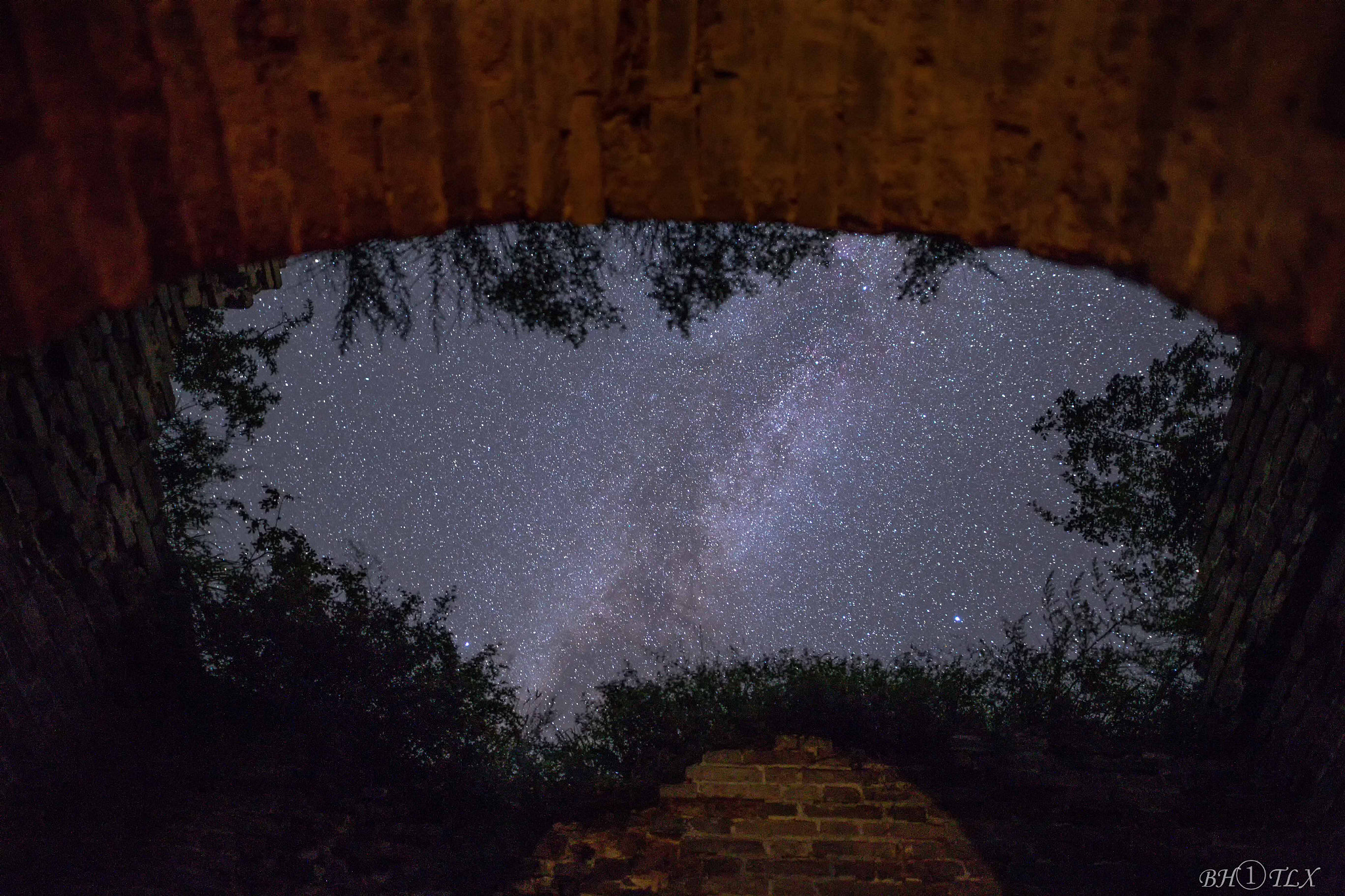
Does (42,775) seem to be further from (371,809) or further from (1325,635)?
(1325,635)

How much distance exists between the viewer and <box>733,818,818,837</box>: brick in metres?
5.76

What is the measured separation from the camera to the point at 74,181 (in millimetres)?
1575

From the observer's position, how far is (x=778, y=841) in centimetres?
571

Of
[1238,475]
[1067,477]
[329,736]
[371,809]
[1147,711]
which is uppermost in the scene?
[1067,477]

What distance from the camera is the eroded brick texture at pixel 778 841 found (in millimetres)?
5465

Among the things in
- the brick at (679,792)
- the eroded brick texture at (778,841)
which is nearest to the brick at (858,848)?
the eroded brick texture at (778,841)

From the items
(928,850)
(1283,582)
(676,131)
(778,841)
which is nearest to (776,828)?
(778,841)

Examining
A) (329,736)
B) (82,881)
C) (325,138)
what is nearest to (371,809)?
(329,736)

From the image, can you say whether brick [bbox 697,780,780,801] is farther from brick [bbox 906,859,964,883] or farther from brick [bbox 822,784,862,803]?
brick [bbox 906,859,964,883]

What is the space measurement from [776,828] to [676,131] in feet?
15.6

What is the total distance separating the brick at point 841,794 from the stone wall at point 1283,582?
2.20 m

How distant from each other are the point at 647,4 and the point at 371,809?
5663 millimetres

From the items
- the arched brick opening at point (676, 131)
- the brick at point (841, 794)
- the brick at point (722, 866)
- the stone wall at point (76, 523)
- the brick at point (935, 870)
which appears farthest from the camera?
the brick at point (841, 794)

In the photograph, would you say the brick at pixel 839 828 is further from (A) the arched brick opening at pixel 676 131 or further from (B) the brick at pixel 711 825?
(A) the arched brick opening at pixel 676 131
